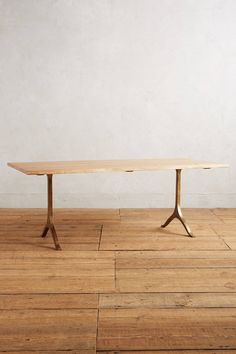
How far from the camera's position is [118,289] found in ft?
7.29

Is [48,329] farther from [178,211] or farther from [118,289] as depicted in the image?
[178,211]

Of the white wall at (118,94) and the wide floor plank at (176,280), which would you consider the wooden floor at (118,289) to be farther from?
the white wall at (118,94)

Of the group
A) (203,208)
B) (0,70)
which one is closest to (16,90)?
(0,70)

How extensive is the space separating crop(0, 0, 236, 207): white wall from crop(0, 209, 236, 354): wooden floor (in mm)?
715

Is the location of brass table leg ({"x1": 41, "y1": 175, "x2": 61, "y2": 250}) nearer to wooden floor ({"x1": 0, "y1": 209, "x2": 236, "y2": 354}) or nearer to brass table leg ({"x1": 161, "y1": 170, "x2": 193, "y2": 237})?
wooden floor ({"x1": 0, "y1": 209, "x2": 236, "y2": 354})

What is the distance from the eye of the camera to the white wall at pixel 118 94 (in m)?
4.17

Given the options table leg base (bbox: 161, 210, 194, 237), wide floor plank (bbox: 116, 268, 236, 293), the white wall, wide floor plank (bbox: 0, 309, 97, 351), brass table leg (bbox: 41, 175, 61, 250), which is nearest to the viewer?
wide floor plank (bbox: 0, 309, 97, 351)

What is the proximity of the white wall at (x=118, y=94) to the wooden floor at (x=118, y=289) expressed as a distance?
0.72m

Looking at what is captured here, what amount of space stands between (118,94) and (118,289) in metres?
2.46

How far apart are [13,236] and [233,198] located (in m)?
2.25

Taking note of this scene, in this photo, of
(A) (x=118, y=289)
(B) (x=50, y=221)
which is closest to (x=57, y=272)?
(A) (x=118, y=289)

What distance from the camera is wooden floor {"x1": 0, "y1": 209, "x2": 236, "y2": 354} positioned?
171cm

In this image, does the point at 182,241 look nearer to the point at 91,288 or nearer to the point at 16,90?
the point at 91,288

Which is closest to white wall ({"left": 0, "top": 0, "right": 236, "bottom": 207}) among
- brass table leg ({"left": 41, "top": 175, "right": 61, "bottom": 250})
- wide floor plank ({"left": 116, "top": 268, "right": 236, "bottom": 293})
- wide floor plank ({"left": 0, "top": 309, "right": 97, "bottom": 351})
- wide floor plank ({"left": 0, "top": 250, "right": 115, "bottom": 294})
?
brass table leg ({"left": 41, "top": 175, "right": 61, "bottom": 250})
